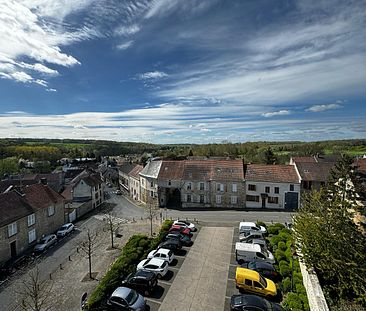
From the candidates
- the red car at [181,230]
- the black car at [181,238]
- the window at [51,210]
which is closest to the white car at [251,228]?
the red car at [181,230]

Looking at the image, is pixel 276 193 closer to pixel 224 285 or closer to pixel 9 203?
pixel 224 285

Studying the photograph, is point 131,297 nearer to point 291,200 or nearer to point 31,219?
point 31,219

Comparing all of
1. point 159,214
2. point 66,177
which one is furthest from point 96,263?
point 66,177

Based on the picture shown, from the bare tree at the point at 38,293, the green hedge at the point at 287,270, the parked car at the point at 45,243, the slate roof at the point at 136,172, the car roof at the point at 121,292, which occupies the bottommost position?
the bare tree at the point at 38,293

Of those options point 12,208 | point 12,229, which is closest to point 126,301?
point 12,229

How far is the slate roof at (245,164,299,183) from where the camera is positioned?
148 feet

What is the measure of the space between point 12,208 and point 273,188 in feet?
123

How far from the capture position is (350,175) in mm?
27500

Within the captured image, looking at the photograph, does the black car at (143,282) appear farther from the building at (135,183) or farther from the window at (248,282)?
the building at (135,183)

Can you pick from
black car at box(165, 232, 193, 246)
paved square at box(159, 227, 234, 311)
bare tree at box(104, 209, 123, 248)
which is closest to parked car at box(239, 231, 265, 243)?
paved square at box(159, 227, 234, 311)

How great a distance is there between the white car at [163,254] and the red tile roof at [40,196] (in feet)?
57.1

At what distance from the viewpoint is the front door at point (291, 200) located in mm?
44531

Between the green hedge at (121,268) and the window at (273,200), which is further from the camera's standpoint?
the window at (273,200)

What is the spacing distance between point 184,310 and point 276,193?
31622mm
